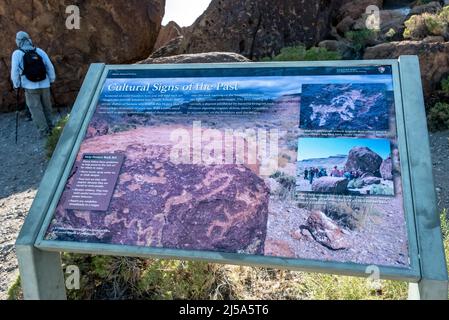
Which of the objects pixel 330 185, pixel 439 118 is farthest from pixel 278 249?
pixel 439 118

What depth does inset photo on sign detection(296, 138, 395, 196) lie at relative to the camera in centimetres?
236

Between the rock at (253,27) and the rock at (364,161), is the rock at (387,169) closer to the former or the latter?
the rock at (364,161)

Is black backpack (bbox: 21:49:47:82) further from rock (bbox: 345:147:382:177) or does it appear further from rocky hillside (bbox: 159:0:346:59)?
rock (bbox: 345:147:382:177)

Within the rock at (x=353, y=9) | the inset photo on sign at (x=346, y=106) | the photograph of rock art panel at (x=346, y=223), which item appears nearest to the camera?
the photograph of rock art panel at (x=346, y=223)

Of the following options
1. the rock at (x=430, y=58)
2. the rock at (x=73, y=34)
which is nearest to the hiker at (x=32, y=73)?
the rock at (x=73, y=34)

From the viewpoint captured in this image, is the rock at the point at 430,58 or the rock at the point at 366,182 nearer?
the rock at the point at 366,182

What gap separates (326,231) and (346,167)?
1.08 feet

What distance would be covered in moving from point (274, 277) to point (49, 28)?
23.1 ft

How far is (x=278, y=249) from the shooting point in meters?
2.30

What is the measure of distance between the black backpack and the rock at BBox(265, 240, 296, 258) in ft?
19.5

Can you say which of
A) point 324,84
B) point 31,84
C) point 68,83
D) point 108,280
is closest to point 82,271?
point 108,280

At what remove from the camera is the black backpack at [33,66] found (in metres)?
7.23

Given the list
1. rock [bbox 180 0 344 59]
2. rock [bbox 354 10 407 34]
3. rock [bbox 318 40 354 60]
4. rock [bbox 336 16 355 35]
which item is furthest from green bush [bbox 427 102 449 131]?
rock [bbox 336 16 355 35]

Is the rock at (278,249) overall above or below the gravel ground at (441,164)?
below
